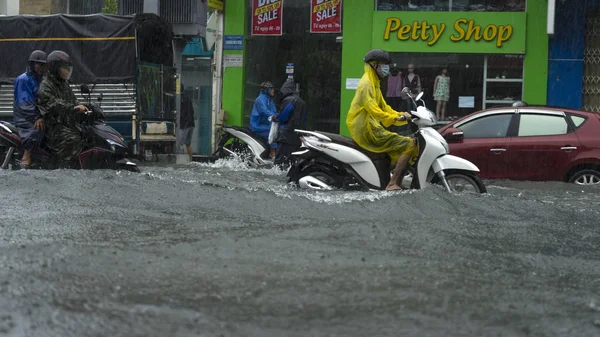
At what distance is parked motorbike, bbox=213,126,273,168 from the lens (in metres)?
15.7

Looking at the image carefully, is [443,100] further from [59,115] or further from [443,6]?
[59,115]

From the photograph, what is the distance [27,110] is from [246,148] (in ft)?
17.5

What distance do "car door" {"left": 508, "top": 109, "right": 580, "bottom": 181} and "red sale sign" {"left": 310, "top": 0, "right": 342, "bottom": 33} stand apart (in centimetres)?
938

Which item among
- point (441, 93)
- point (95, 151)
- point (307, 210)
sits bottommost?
point (307, 210)

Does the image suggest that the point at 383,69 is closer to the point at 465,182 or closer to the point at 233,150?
the point at 465,182

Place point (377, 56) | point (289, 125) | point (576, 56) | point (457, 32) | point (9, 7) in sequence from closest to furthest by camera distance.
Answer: point (377, 56) < point (289, 125) < point (576, 56) < point (457, 32) < point (9, 7)

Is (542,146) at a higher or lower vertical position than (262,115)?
lower

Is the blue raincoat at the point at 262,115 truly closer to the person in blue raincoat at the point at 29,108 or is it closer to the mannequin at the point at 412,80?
the mannequin at the point at 412,80

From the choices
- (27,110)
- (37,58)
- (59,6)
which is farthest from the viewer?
(59,6)

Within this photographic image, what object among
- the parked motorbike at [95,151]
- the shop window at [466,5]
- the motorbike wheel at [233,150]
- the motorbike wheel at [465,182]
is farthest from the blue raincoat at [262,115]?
the motorbike wheel at [465,182]

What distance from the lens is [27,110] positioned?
11438 millimetres

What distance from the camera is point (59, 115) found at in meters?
10.9

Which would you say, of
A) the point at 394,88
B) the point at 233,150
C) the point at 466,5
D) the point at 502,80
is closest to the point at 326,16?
the point at 394,88

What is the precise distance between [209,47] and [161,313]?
711 inches
